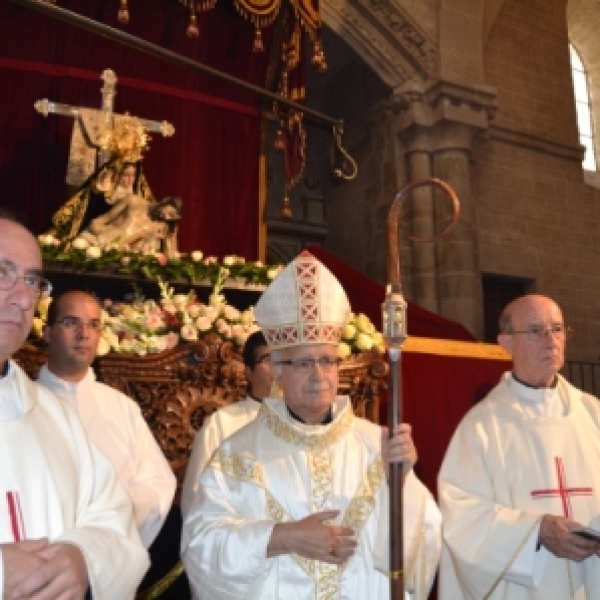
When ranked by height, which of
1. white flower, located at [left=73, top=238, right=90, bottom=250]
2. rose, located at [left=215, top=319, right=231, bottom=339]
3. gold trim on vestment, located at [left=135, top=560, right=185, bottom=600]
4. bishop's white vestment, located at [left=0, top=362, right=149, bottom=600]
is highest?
white flower, located at [left=73, top=238, right=90, bottom=250]

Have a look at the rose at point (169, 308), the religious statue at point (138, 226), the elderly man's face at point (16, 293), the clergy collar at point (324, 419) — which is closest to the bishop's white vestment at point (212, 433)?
the rose at point (169, 308)

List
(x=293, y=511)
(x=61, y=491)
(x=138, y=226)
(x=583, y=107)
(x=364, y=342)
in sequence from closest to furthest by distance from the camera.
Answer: (x=61, y=491)
(x=293, y=511)
(x=364, y=342)
(x=138, y=226)
(x=583, y=107)

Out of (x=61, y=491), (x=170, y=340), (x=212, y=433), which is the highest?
(x=170, y=340)

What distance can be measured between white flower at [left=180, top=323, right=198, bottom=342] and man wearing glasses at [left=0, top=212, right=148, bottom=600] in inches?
71.6

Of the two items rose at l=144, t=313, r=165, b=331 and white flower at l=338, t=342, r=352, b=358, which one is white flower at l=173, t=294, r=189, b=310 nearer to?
rose at l=144, t=313, r=165, b=331

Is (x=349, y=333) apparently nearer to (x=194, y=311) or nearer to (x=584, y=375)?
(x=194, y=311)

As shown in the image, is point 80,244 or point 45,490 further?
point 80,244

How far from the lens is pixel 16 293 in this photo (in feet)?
6.64

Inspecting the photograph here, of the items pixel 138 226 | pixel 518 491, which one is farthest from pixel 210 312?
pixel 518 491

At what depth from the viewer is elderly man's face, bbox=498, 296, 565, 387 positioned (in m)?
3.65

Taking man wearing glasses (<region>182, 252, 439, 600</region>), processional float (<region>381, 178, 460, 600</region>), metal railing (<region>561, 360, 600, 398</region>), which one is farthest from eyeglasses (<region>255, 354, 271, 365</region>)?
metal railing (<region>561, 360, 600, 398</region>)

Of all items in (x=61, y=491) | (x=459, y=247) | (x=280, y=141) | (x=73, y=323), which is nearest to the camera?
(x=61, y=491)

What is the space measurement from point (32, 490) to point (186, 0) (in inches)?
192

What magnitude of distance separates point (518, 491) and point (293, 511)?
128cm
